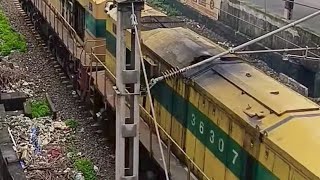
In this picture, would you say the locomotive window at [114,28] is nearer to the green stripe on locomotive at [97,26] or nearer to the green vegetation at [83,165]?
the green stripe on locomotive at [97,26]

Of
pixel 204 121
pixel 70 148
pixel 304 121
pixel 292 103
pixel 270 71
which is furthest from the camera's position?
pixel 270 71

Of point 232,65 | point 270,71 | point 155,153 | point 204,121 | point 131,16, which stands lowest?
point 270,71

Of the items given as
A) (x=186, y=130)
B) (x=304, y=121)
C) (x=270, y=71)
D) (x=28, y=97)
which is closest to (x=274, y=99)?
(x=304, y=121)

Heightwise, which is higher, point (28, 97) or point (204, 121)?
point (204, 121)

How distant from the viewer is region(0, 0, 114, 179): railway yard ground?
516 inches

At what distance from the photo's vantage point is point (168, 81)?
1131cm

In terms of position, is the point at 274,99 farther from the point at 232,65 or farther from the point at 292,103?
the point at 232,65

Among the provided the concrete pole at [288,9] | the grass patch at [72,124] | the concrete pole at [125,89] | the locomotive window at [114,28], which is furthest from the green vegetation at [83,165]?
the concrete pole at [288,9]

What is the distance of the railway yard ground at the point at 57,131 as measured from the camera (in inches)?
516

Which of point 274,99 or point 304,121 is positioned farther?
point 274,99

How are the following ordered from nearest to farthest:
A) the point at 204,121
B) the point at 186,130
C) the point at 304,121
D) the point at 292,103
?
the point at 304,121 < the point at 292,103 < the point at 204,121 < the point at 186,130

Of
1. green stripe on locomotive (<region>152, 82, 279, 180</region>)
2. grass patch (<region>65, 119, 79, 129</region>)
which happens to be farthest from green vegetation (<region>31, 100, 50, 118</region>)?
green stripe on locomotive (<region>152, 82, 279, 180</region>)

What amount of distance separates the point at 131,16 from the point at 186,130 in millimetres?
3065

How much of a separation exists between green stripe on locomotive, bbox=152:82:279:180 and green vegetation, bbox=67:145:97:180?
88.3 inches
